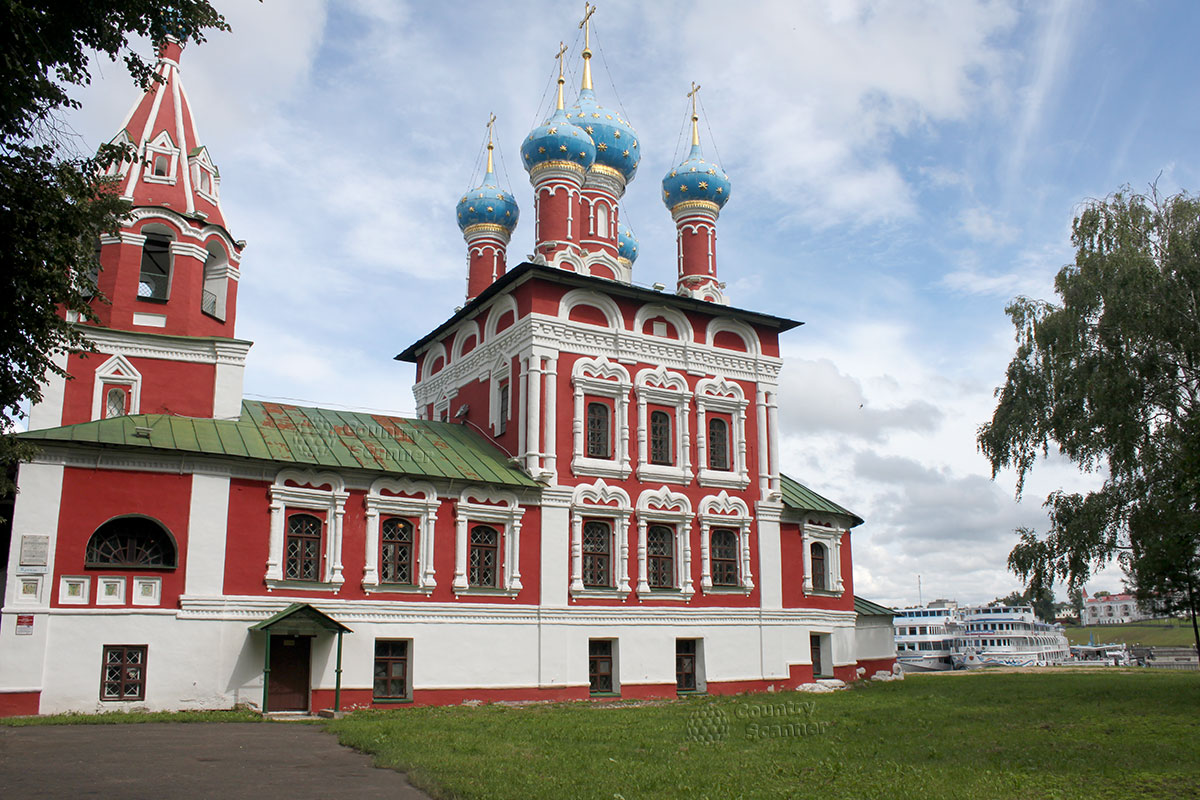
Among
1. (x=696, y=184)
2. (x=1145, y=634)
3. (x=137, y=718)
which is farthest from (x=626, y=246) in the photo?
(x=1145, y=634)

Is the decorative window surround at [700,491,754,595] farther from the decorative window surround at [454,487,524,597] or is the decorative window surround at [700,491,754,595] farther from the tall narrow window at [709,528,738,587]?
the decorative window surround at [454,487,524,597]

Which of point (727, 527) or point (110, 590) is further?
point (727, 527)

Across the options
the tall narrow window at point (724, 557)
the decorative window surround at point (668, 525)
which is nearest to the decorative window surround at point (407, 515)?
the decorative window surround at point (668, 525)

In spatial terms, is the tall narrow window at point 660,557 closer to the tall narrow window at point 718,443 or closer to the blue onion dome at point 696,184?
the tall narrow window at point 718,443

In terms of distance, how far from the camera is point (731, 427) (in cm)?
2464

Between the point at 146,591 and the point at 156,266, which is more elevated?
the point at 156,266

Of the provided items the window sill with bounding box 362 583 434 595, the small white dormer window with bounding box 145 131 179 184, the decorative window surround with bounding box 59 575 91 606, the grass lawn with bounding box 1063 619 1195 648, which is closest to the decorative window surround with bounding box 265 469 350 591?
the window sill with bounding box 362 583 434 595

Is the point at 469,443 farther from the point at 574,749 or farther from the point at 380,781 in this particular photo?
the point at 380,781

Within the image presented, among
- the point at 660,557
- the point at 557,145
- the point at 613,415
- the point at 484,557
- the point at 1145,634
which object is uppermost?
the point at 557,145

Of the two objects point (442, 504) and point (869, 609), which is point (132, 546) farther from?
point (869, 609)

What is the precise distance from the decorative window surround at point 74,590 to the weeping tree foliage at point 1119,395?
63.5 ft

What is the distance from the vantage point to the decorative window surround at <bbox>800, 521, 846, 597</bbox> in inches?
1003

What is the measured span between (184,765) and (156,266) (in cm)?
1265

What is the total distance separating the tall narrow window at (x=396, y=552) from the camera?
19469 millimetres
